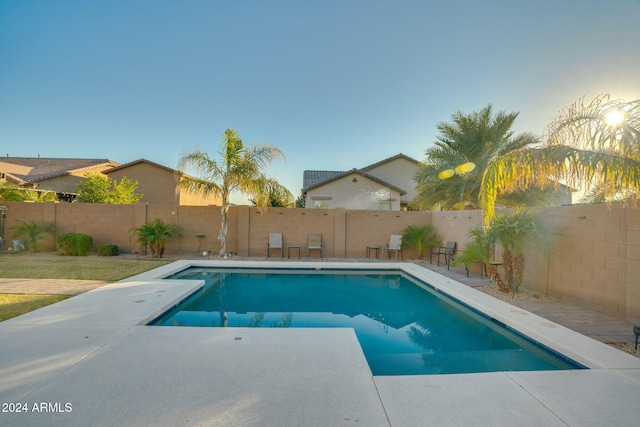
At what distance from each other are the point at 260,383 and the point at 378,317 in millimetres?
3451

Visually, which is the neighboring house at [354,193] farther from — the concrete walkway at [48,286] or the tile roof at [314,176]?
the concrete walkway at [48,286]

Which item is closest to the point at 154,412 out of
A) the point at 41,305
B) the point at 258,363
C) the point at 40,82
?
the point at 258,363

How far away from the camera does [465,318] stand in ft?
17.8

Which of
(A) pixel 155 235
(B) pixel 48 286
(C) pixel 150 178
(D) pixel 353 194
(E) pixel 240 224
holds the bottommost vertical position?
(B) pixel 48 286

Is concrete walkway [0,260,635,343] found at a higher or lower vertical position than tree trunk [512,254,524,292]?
A: lower

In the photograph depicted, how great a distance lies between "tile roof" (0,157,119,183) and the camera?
21.6m

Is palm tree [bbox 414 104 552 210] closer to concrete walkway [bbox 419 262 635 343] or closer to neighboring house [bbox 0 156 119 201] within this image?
concrete walkway [bbox 419 262 635 343]

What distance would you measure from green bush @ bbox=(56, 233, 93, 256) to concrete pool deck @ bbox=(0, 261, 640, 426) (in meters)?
8.31

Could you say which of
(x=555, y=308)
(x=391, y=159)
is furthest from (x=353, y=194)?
(x=555, y=308)

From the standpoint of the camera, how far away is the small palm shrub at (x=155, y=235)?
1069cm

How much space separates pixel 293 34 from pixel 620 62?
859 centimetres

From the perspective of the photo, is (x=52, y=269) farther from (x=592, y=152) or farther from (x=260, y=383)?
(x=592, y=152)

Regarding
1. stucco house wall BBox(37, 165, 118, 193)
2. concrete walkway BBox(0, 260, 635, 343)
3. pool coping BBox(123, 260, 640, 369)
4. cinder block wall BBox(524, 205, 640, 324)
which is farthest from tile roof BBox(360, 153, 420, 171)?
stucco house wall BBox(37, 165, 118, 193)

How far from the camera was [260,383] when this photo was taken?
9.01 ft
